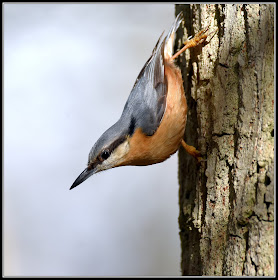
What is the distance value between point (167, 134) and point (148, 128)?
0.53 feet

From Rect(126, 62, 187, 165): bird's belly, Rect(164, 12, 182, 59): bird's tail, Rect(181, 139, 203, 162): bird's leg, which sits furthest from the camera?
Rect(164, 12, 182, 59): bird's tail

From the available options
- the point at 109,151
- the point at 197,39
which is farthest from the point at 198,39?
the point at 109,151

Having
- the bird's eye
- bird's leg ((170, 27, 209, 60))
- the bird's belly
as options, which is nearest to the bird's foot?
bird's leg ((170, 27, 209, 60))

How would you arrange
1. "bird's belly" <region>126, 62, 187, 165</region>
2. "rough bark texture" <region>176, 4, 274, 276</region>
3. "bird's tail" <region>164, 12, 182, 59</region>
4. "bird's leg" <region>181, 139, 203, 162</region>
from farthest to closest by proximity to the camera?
"bird's tail" <region>164, 12, 182, 59</region> < "bird's belly" <region>126, 62, 187, 165</region> < "bird's leg" <region>181, 139, 203, 162</region> < "rough bark texture" <region>176, 4, 274, 276</region>

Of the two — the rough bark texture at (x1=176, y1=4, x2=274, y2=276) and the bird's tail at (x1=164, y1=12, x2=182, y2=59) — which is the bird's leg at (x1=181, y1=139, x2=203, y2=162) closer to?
the rough bark texture at (x1=176, y1=4, x2=274, y2=276)

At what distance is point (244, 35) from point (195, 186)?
3.52ft

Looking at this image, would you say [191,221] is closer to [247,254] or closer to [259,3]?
[247,254]

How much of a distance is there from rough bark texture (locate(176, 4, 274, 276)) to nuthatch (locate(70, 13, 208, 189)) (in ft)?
0.49

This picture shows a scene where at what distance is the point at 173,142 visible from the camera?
299cm

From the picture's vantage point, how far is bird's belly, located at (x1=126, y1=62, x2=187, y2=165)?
297cm

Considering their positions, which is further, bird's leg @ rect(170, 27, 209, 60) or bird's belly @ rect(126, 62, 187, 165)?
bird's belly @ rect(126, 62, 187, 165)

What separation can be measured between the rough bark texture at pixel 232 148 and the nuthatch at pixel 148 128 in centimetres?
15

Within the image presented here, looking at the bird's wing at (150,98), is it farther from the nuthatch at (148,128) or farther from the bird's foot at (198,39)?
the bird's foot at (198,39)

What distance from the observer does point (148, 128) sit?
9.92 feet
